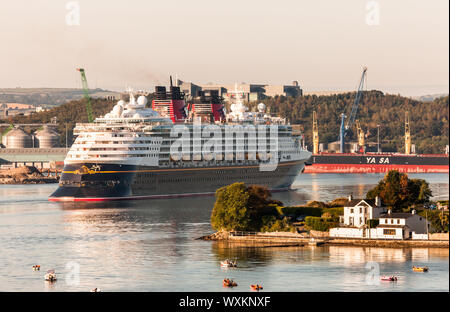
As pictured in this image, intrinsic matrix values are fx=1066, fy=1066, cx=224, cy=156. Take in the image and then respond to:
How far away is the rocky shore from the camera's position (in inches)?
6284

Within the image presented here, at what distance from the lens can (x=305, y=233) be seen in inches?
2852

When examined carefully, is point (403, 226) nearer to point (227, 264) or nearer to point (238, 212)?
point (238, 212)

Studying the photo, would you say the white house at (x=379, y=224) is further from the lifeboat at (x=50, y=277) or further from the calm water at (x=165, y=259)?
the lifeboat at (x=50, y=277)

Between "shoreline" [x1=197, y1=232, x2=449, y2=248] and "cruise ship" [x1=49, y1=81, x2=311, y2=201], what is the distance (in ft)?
107

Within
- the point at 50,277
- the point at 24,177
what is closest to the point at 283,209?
the point at 50,277

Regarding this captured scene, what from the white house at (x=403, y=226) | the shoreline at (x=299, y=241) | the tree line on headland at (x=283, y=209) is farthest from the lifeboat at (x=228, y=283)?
the tree line on headland at (x=283, y=209)

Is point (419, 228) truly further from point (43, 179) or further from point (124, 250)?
point (43, 179)

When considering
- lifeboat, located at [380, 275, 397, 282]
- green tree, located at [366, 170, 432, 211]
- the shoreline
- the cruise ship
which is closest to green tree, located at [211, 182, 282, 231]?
the shoreline

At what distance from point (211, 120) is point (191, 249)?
6174 cm

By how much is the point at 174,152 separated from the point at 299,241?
45933 mm

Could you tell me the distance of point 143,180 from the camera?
108062mm

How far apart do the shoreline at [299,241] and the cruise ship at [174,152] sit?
1279 inches

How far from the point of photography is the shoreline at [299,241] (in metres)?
68.1
